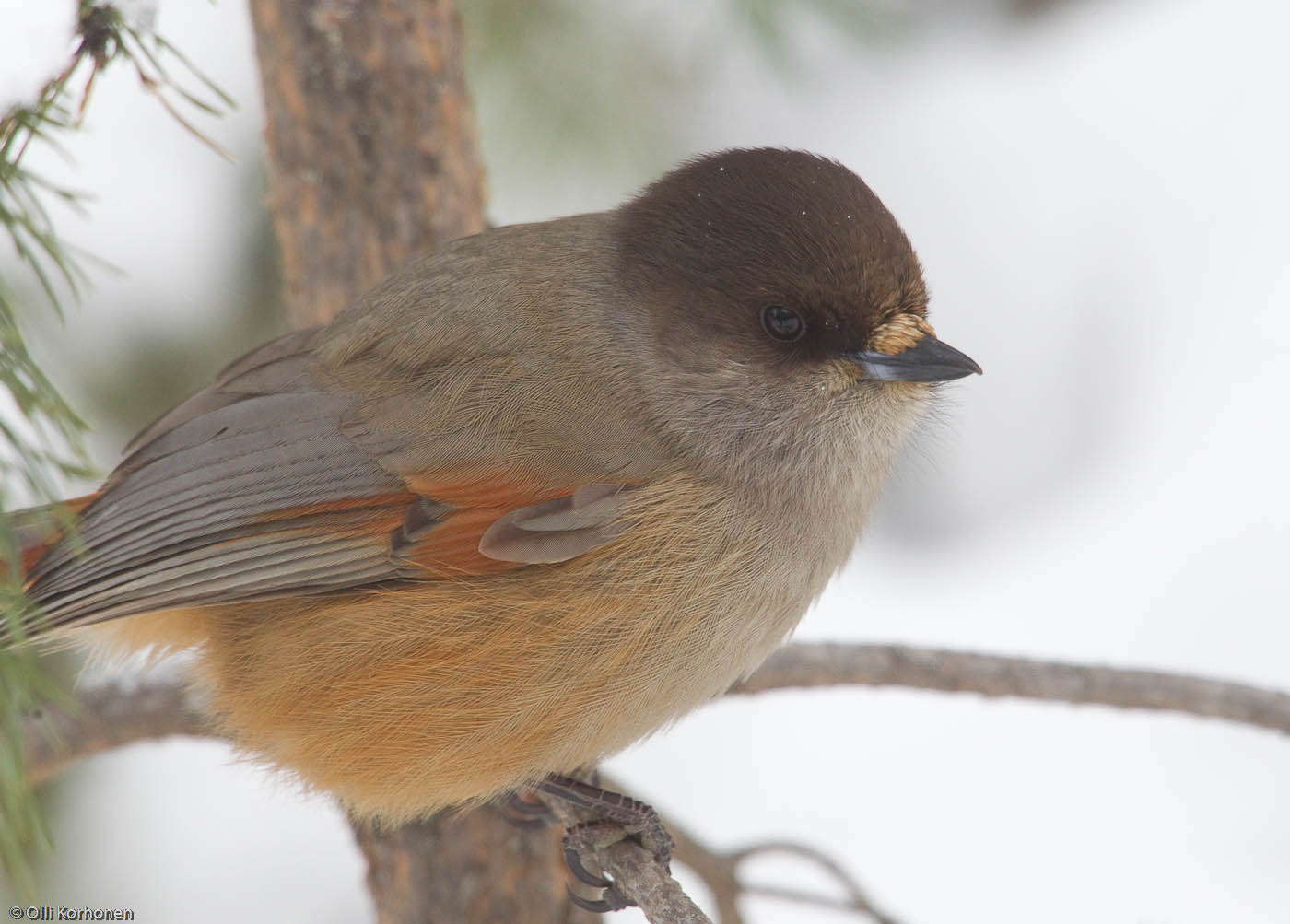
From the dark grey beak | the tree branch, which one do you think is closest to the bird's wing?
the dark grey beak

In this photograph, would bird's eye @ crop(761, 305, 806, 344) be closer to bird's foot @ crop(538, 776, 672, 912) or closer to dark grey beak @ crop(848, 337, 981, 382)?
dark grey beak @ crop(848, 337, 981, 382)

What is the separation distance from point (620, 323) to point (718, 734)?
2027 millimetres

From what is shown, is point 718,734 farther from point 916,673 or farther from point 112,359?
point 112,359

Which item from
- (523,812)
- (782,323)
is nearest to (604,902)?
(523,812)

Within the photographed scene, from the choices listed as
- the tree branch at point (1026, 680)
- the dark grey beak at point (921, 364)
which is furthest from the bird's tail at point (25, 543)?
the tree branch at point (1026, 680)

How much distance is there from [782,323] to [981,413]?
1922 mm

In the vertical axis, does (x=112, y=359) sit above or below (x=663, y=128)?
below

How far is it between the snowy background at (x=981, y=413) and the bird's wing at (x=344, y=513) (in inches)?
36.3

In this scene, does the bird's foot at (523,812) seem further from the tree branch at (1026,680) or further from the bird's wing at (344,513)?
the bird's wing at (344,513)

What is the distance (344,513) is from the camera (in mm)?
2504

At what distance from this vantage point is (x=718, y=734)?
4297mm

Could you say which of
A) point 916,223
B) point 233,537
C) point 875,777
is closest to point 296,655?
point 233,537

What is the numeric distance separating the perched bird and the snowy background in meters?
0.91

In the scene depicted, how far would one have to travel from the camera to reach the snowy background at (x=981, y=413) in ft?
11.6
